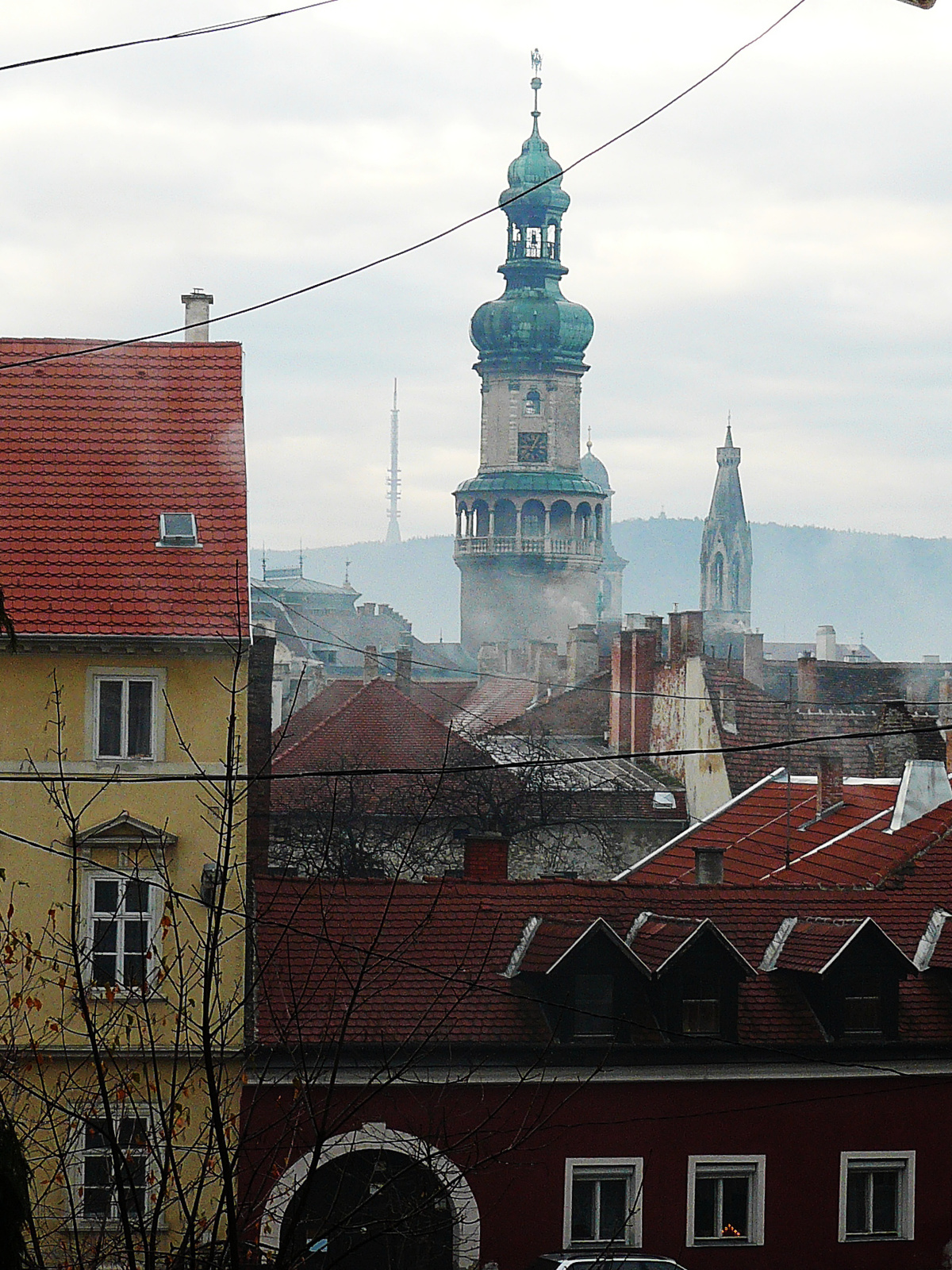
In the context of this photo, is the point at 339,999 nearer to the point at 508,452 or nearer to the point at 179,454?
the point at 179,454

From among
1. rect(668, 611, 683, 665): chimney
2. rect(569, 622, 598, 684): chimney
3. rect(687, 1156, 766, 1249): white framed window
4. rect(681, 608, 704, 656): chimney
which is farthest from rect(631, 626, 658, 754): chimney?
rect(687, 1156, 766, 1249): white framed window

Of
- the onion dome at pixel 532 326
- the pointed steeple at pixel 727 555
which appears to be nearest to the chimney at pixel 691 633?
the onion dome at pixel 532 326

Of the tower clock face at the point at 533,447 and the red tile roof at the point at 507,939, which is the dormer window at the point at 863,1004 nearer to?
the red tile roof at the point at 507,939

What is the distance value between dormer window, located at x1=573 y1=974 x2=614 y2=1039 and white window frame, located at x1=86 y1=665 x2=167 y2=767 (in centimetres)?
470

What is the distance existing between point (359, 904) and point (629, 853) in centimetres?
1941

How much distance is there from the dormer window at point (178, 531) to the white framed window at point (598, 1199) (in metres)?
7.01

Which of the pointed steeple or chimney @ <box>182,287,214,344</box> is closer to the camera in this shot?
chimney @ <box>182,287,214,344</box>

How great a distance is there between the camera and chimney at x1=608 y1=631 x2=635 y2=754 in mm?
47500

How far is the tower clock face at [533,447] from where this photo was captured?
115062 millimetres

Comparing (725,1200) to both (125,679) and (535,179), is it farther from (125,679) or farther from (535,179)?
(535,179)

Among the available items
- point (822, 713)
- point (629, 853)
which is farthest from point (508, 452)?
point (629, 853)

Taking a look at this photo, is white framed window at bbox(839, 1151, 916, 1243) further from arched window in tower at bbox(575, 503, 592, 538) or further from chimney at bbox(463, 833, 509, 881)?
arched window in tower at bbox(575, 503, 592, 538)

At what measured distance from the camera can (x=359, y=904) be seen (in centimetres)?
1811

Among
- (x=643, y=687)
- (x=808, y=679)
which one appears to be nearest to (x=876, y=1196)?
(x=643, y=687)
